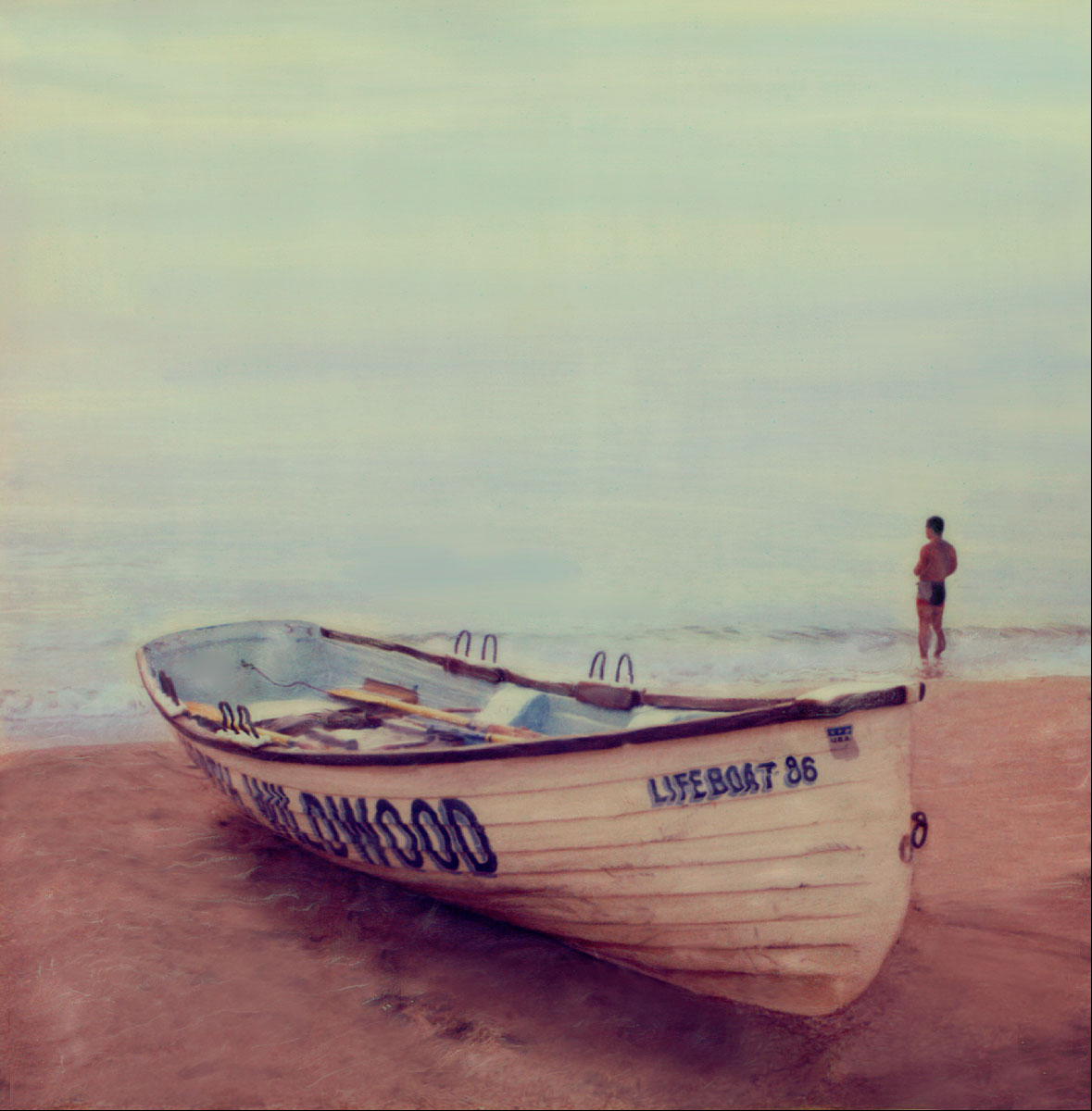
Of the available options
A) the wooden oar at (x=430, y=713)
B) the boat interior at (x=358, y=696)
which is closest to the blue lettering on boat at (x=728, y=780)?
the boat interior at (x=358, y=696)

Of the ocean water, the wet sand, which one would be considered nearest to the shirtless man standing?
the ocean water

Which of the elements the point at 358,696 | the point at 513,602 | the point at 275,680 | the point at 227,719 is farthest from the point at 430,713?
the point at 513,602

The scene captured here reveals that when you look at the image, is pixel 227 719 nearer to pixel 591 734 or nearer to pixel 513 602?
pixel 591 734

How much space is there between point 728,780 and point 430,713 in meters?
2.15

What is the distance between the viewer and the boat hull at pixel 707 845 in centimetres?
346

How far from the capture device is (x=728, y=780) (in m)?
3.49

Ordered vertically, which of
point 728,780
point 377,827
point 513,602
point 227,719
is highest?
point 728,780

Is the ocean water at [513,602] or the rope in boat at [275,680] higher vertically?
the rope in boat at [275,680]

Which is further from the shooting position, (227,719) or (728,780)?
(227,719)

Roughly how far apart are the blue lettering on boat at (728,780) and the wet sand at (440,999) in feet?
3.13

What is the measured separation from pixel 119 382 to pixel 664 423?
13.0 m

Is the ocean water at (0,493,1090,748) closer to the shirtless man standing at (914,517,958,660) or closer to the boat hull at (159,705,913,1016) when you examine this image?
the shirtless man standing at (914,517,958,660)

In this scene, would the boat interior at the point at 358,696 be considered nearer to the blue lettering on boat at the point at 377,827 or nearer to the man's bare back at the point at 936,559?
the blue lettering on boat at the point at 377,827

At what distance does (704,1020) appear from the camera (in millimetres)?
3877
